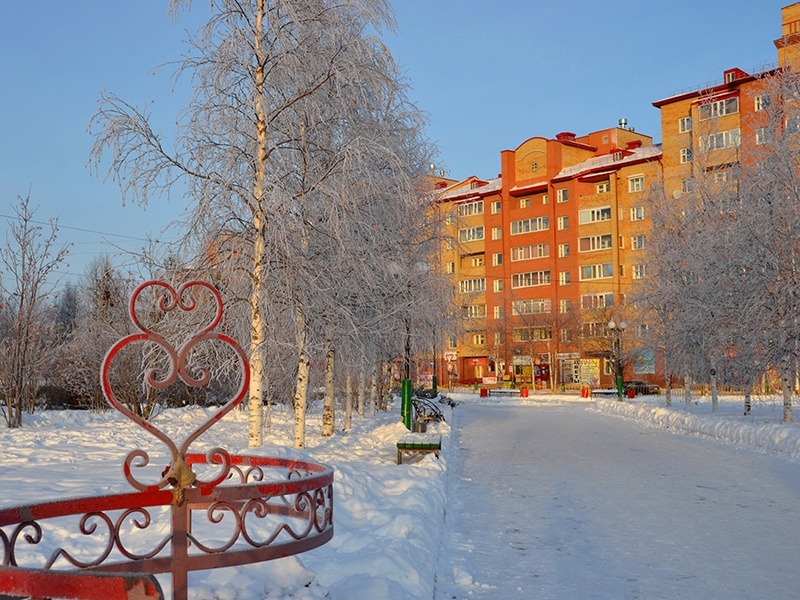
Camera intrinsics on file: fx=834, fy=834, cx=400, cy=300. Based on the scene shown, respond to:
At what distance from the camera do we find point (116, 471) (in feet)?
39.0

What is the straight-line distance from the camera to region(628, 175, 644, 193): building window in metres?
76.4

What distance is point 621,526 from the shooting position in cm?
1017

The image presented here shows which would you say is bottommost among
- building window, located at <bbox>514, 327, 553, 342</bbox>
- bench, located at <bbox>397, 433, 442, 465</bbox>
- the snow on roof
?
bench, located at <bbox>397, 433, 442, 465</bbox>

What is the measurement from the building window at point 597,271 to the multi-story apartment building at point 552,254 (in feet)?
0.32

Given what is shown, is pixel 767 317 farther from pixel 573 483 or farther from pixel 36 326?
pixel 36 326

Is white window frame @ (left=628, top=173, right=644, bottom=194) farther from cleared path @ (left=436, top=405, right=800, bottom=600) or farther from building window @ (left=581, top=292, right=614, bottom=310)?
cleared path @ (left=436, top=405, right=800, bottom=600)

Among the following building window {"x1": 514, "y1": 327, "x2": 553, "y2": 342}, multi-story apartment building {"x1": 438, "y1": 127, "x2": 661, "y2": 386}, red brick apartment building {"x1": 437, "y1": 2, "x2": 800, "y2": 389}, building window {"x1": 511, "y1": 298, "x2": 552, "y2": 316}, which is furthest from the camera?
building window {"x1": 511, "y1": 298, "x2": 552, "y2": 316}

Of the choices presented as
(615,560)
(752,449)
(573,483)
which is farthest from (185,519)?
(752,449)

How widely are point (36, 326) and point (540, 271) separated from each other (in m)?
65.9

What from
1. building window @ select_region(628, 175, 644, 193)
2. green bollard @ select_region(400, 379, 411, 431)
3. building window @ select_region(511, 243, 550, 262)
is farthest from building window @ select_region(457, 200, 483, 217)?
green bollard @ select_region(400, 379, 411, 431)

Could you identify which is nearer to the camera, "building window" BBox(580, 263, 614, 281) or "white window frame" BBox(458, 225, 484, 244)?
"building window" BBox(580, 263, 614, 281)

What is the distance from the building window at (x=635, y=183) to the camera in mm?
76438

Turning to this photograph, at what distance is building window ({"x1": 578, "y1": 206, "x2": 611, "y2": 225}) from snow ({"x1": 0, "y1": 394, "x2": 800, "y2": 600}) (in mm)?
60804

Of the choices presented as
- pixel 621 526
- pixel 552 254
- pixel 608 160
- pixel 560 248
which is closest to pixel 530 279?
pixel 552 254
